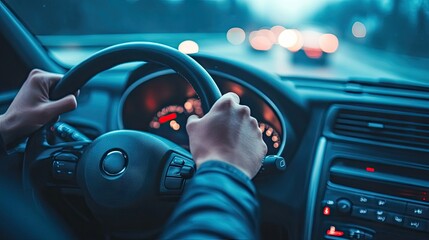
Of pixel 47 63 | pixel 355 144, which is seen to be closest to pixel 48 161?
pixel 47 63

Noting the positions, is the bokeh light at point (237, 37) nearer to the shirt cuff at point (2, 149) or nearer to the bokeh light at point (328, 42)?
the bokeh light at point (328, 42)

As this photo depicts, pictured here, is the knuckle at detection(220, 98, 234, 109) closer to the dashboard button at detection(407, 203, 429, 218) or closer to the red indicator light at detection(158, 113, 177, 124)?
the dashboard button at detection(407, 203, 429, 218)

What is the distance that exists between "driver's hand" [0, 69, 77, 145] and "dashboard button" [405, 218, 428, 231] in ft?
5.40

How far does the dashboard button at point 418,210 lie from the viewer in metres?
2.44

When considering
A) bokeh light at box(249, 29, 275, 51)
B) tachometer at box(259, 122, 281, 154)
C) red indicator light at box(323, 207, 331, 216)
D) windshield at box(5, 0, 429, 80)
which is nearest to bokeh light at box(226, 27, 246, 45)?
bokeh light at box(249, 29, 275, 51)

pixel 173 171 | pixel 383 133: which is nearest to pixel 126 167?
pixel 173 171

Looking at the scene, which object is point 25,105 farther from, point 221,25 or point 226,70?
point 221,25

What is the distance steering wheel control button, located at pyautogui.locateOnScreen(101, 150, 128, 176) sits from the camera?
2002 millimetres

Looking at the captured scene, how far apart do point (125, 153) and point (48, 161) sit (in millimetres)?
405

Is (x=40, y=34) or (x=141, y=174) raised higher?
(x=40, y=34)

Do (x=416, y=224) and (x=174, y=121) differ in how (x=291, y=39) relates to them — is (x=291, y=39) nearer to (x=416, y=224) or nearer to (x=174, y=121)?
(x=174, y=121)

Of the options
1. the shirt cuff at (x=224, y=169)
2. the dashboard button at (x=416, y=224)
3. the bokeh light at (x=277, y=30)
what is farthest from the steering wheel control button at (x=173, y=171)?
the bokeh light at (x=277, y=30)

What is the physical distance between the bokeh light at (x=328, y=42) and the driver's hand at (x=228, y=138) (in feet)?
25.0

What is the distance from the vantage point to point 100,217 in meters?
2.04
